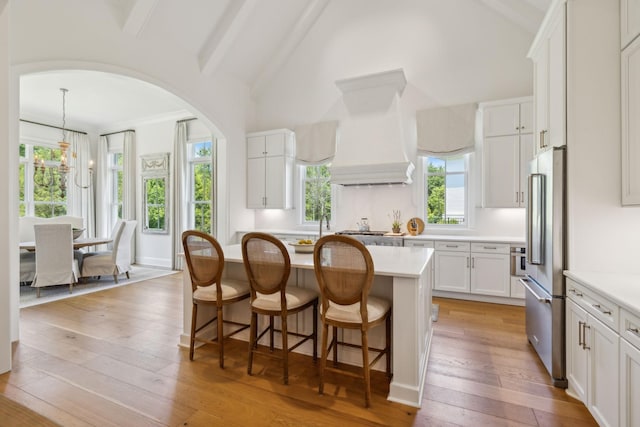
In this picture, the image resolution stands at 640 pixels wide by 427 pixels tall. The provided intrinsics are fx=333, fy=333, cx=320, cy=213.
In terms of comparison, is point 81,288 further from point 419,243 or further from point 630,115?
point 630,115

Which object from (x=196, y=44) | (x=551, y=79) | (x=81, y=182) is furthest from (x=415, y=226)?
(x=81, y=182)

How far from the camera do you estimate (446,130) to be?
195 inches

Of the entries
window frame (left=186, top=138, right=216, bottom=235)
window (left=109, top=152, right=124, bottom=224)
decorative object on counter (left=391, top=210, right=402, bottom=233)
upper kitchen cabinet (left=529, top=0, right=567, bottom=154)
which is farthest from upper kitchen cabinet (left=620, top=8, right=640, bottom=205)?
window (left=109, top=152, right=124, bottom=224)

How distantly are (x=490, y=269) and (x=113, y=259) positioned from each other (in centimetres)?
576

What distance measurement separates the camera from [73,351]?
289cm

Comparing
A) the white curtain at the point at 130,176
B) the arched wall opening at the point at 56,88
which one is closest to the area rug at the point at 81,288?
the arched wall opening at the point at 56,88

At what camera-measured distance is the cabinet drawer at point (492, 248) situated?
429 cm

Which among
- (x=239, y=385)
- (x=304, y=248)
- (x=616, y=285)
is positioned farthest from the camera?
(x=304, y=248)

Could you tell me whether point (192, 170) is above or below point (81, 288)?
above

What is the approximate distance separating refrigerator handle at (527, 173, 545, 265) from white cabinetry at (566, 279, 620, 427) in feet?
1.23

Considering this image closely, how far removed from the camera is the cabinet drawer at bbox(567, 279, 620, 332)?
171 centimetres

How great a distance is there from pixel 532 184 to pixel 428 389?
1.81 metres

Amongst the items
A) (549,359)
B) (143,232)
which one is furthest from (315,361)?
(143,232)

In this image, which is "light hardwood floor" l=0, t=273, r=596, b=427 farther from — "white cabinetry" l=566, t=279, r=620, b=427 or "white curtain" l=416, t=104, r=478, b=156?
"white curtain" l=416, t=104, r=478, b=156
